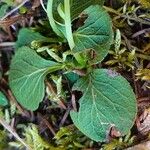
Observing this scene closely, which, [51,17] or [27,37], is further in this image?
[27,37]

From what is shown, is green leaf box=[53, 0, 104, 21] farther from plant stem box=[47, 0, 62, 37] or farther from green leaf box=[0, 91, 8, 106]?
green leaf box=[0, 91, 8, 106]

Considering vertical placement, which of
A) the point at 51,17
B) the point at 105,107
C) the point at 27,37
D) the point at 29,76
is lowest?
the point at 105,107

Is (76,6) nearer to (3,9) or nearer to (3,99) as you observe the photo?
(3,9)

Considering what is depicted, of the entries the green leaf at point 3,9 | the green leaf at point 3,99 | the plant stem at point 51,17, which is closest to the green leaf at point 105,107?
the plant stem at point 51,17

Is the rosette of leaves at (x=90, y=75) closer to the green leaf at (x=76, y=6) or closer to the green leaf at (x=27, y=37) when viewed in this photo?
the green leaf at (x=76, y=6)

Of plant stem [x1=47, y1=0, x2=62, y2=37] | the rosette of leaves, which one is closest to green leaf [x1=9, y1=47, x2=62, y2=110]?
the rosette of leaves

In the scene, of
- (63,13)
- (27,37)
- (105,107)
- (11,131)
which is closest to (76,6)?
(63,13)

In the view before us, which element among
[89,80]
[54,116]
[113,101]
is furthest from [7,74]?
[113,101]
